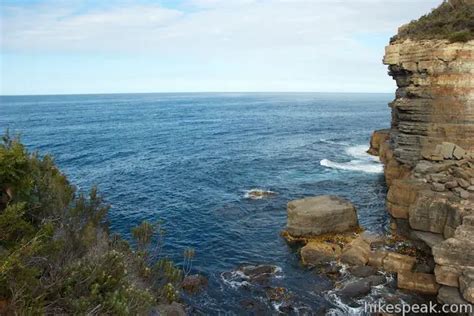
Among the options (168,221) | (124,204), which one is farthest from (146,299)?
(124,204)

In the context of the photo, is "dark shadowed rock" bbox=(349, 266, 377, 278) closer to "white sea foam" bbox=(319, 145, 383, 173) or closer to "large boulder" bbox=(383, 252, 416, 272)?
"large boulder" bbox=(383, 252, 416, 272)

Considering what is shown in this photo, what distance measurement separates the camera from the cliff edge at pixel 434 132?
2923 cm

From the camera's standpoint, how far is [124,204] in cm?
4406

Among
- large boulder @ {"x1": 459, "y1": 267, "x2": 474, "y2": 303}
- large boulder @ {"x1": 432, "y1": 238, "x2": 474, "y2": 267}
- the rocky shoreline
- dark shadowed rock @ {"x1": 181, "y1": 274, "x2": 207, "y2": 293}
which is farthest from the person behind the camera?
the rocky shoreline

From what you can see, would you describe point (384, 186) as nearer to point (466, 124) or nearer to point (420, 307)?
point (466, 124)

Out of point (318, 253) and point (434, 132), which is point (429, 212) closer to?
point (318, 253)

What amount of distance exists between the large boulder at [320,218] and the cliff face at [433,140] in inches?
146

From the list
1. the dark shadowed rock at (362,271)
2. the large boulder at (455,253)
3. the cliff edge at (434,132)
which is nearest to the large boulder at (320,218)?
the cliff edge at (434,132)

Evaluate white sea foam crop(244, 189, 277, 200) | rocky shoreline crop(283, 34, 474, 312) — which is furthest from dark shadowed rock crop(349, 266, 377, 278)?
white sea foam crop(244, 189, 277, 200)

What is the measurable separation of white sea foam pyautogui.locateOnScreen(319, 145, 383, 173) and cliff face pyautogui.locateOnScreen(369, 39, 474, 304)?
54.3 feet

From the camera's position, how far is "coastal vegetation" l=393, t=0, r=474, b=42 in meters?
34.8

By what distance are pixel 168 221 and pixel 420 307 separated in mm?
24003

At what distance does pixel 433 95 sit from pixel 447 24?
7.33 metres

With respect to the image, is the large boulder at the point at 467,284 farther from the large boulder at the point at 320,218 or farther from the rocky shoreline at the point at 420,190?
the large boulder at the point at 320,218
